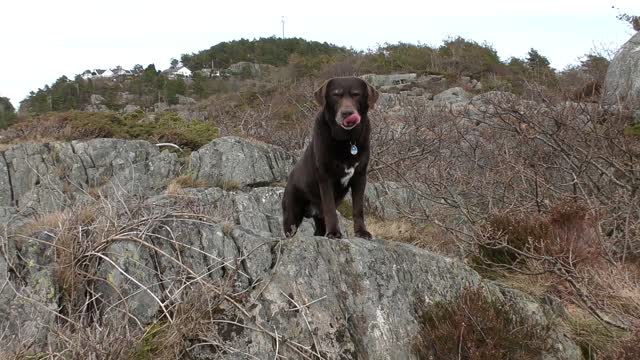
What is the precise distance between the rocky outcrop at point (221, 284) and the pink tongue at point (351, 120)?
2.91ft

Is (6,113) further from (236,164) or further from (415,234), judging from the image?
(415,234)

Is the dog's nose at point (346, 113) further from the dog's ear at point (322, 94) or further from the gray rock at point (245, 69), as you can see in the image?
the gray rock at point (245, 69)

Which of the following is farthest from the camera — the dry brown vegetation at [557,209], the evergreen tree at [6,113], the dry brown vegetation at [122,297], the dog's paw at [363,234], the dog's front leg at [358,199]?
the evergreen tree at [6,113]

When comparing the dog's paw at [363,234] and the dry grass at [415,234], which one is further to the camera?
the dry grass at [415,234]

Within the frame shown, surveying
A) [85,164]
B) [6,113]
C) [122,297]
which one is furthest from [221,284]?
[6,113]

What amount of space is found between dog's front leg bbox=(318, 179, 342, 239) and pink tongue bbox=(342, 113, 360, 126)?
1.76ft

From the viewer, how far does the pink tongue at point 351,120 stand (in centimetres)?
447

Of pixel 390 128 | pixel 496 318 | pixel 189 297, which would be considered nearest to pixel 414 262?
pixel 496 318

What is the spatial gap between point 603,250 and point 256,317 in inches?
157

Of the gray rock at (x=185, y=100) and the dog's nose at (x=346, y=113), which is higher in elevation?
the dog's nose at (x=346, y=113)

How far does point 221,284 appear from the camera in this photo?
385 centimetres

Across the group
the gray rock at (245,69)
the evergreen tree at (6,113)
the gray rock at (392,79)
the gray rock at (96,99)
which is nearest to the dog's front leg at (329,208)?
the evergreen tree at (6,113)

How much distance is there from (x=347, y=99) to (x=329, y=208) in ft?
2.88

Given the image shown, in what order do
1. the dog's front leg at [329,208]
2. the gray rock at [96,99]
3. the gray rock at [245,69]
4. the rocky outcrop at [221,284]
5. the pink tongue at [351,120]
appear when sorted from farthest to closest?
the gray rock at [245,69] → the gray rock at [96,99] → the dog's front leg at [329,208] → the pink tongue at [351,120] → the rocky outcrop at [221,284]
